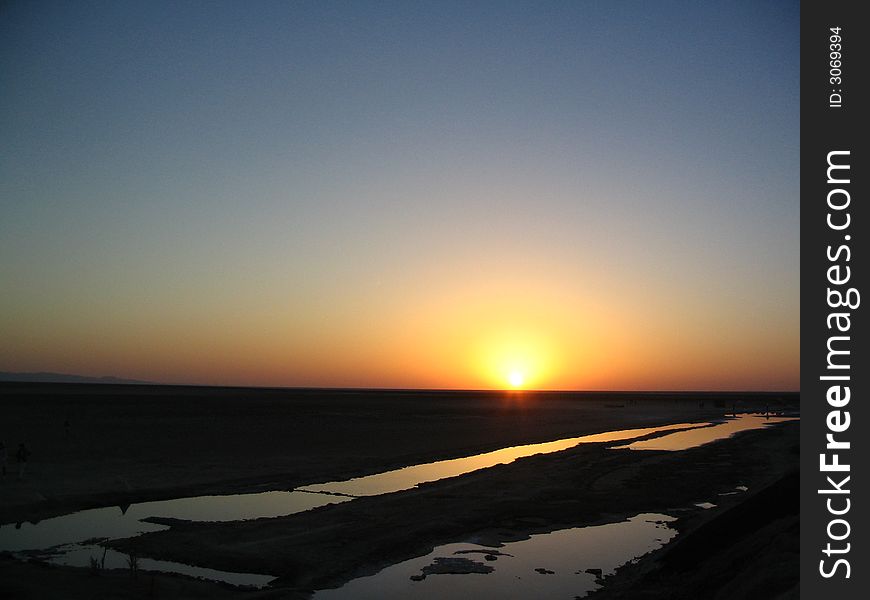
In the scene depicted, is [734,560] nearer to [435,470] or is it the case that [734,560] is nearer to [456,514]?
[456,514]

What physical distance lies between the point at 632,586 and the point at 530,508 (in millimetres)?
8805

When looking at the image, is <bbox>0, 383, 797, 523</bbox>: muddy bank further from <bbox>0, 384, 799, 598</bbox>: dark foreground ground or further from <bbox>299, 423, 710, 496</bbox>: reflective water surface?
<bbox>299, 423, 710, 496</bbox>: reflective water surface

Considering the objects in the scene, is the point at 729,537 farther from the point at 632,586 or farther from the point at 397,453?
the point at 397,453

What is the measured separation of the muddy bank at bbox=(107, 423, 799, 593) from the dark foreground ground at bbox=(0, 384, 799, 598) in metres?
0.07

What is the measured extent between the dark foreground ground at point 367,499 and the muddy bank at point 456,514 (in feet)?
0.23

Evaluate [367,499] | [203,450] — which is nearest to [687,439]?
[367,499]

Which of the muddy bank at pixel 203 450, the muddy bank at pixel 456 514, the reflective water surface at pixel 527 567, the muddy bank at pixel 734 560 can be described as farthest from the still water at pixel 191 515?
the muddy bank at pixel 734 560

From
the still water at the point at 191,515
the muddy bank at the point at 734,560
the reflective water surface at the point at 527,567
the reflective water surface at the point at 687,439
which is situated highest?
the muddy bank at the point at 734,560

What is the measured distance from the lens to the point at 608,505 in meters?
23.2

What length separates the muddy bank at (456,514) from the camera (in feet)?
52.7

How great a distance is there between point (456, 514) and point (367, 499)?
13.4 feet

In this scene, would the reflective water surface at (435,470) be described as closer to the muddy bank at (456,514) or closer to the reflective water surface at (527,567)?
the muddy bank at (456,514)

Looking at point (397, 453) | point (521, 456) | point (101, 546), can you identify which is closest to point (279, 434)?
point (397, 453)
